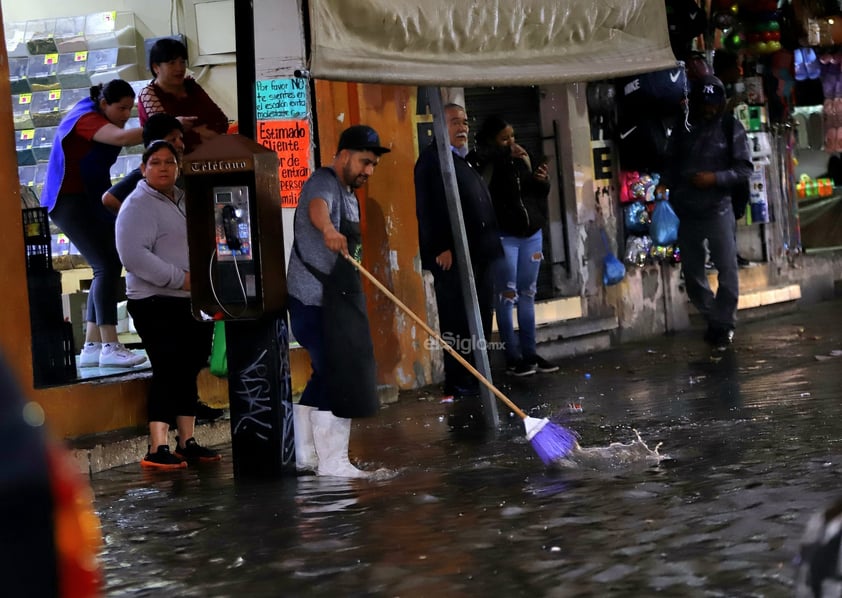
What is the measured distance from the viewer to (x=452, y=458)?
25.7 ft

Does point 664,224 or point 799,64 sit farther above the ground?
point 799,64

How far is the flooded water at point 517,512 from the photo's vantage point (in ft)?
16.5

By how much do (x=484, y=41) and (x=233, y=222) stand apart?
74.2 inches

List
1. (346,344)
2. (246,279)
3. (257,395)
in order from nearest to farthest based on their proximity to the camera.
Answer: (346,344), (246,279), (257,395)

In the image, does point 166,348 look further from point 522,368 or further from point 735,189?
point 735,189

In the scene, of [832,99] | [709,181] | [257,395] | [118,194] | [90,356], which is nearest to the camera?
[257,395]

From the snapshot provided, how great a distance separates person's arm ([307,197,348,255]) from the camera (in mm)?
7180

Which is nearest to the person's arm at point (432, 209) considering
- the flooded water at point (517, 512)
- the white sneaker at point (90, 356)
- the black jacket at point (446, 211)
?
the black jacket at point (446, 211)

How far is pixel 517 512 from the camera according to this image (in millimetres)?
6090

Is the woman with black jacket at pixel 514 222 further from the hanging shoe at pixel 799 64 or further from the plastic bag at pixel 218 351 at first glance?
the hanging shoe at pixel 799 64

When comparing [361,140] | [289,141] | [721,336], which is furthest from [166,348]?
[721,336]

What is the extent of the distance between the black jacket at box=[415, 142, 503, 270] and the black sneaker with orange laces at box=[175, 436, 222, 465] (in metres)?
2.68

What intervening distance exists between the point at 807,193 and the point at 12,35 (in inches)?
476

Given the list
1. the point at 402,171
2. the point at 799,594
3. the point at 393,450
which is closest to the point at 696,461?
the point at 393,450
